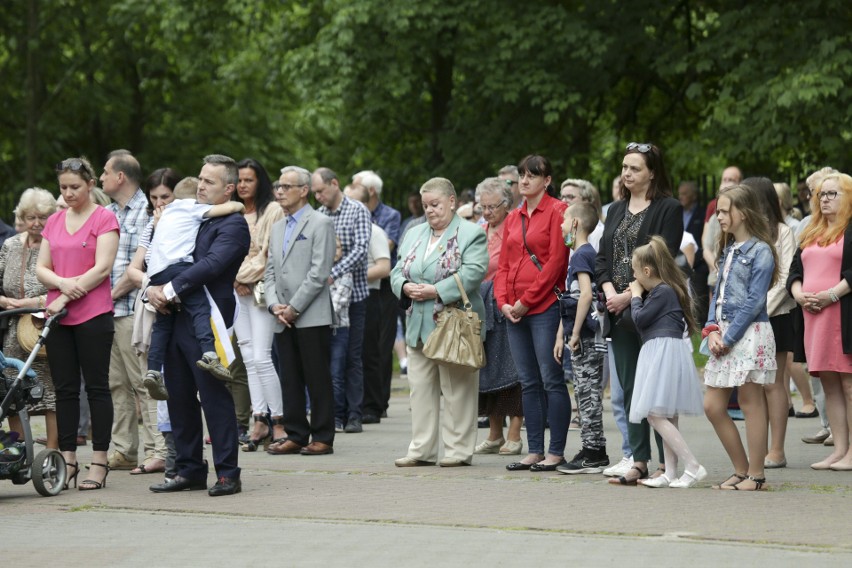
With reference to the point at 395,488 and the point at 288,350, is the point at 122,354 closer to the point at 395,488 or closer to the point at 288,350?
the point at 288,350

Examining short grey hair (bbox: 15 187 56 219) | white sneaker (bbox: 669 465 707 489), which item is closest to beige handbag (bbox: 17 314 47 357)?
short grey hair (bbox: 15 187 56 219)

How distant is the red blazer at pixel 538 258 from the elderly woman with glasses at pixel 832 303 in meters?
1.72

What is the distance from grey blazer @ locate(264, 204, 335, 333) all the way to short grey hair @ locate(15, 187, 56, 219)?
1725mm

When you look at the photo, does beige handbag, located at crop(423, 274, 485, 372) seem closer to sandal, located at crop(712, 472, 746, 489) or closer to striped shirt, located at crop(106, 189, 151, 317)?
sandal, located at crop(712, 472, 746, 489)

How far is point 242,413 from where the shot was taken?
488 inches

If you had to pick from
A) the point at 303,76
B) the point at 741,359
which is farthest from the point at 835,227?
the point at 303,76

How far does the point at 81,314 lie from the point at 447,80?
18.5 metres

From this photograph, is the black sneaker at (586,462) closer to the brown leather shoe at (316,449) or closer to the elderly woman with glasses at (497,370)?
the elderly woman with glasses at (497,370)

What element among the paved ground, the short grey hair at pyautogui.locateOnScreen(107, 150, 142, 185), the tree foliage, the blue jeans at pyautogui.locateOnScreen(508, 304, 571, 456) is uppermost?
the tree foliage

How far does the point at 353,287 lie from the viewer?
1345 centimetres

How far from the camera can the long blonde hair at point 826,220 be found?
10164 mm

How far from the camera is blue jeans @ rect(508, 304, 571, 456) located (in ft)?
33.0

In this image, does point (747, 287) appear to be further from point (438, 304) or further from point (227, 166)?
point (227, 166)

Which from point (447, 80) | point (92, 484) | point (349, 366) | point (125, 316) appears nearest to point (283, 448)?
point (125, 316)
